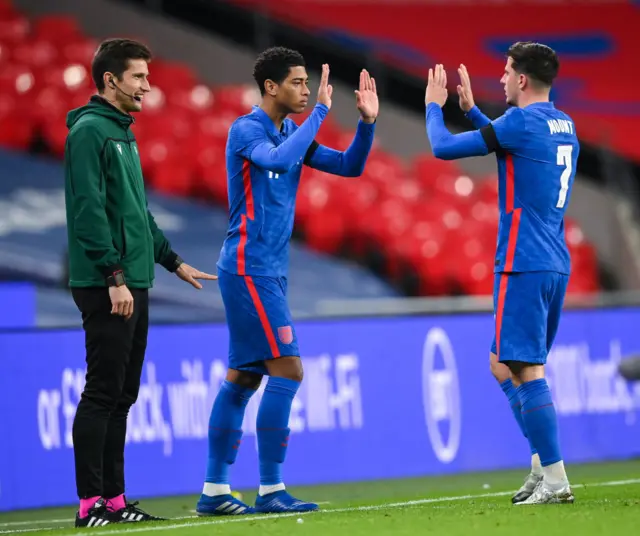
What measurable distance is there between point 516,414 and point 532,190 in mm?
1003

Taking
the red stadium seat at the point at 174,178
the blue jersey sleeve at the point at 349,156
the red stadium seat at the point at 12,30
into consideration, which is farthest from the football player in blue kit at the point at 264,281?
the red stadium seat at the point at 12,30

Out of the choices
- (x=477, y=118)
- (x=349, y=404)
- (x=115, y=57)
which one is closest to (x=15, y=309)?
(x=349, y=404)

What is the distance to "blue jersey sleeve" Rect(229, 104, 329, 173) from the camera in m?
5.05

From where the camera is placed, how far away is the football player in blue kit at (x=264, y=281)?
520 cm

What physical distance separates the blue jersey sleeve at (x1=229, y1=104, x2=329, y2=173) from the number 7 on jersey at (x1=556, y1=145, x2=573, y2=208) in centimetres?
100

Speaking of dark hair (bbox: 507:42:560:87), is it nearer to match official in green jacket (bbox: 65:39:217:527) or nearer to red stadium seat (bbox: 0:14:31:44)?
match official in green jacket (bbox: 65:39:217:527)

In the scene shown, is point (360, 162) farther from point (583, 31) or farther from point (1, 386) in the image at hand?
point (583, 31)

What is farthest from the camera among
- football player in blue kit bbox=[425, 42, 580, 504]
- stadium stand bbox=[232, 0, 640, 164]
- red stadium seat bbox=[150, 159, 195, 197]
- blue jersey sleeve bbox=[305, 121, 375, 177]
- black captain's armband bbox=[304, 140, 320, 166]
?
stadium stand bbox=[232, 0, 640, 164]

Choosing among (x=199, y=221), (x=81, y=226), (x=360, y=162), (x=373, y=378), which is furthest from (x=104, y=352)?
(x=199, y=221)

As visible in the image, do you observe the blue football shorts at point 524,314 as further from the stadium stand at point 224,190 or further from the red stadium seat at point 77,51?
the red stadium seat at point 77,51

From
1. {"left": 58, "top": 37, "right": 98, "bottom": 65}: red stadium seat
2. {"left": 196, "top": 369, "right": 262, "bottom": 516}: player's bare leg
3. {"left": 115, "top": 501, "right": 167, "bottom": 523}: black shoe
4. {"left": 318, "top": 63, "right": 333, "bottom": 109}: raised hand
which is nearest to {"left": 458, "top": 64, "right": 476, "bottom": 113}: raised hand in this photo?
{"left": 318, "top": 63, "right": 333, "bottom": 109}: raised hand

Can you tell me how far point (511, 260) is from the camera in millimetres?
5141

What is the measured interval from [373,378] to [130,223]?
3.33 m

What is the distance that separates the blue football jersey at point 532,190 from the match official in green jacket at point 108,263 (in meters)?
1.52
